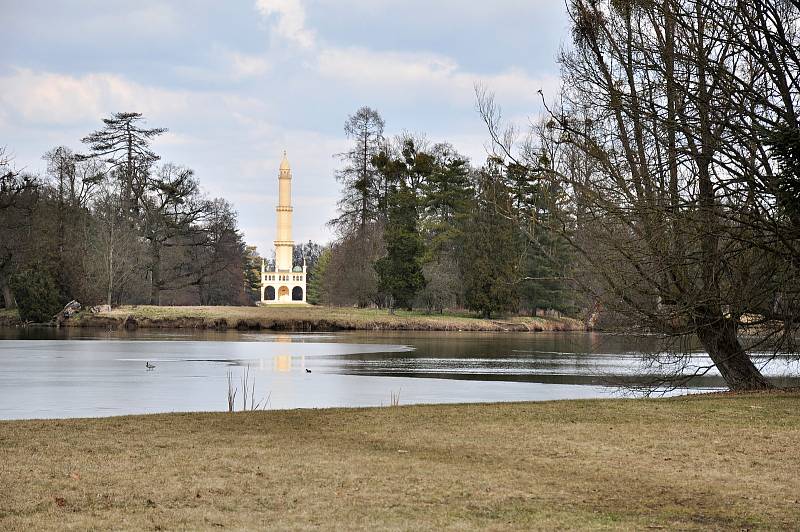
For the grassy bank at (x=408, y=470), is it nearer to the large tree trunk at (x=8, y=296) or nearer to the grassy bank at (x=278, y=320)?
the grassy bank at (x=278, y=320)

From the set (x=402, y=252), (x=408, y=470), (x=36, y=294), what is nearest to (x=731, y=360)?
(x=408, y=470)

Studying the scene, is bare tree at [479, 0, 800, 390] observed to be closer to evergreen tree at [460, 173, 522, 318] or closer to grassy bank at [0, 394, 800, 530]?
grassy bank at [0, 394, 800, 530]

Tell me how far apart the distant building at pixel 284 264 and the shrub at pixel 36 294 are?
52.0m

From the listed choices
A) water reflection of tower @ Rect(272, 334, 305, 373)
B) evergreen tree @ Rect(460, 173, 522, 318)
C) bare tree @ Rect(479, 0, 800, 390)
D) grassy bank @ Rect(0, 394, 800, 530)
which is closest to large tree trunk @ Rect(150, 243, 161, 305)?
evergreen tree @ Rect(460, 173, 522, 318)

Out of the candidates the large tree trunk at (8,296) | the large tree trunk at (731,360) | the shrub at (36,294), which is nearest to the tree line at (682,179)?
the large tree trunk at (731,360)

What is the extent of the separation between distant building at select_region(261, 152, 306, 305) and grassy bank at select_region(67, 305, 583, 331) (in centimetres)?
4989

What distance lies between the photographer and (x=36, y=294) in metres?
63.2

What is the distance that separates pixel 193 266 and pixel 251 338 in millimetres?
33182

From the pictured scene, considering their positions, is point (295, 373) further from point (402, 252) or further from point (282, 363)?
point (402, 252)

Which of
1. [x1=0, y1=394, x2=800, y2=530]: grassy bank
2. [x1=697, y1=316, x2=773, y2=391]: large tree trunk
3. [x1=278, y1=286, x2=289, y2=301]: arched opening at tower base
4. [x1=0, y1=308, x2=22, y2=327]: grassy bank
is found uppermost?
[x1=278, y1=286, x2=289, y2=301]: arched opening at tower base

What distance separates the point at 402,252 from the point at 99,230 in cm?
2013

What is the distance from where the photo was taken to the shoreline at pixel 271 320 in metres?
63.3

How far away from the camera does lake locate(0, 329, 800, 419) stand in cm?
2002

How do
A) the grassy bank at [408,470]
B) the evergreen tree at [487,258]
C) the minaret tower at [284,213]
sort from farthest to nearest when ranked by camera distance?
the minaret tower at [284,213]
the evergreen tree at [487,258]
the grassy bank at [408,470]
